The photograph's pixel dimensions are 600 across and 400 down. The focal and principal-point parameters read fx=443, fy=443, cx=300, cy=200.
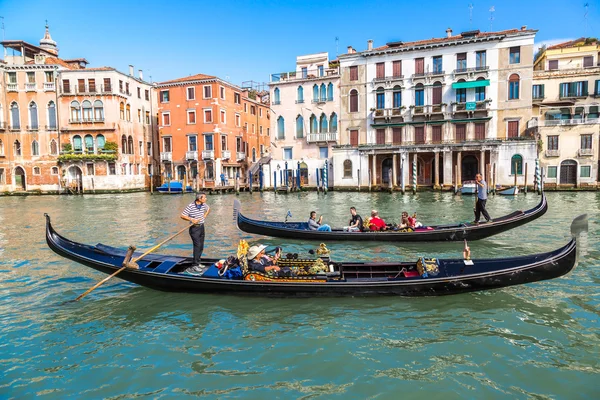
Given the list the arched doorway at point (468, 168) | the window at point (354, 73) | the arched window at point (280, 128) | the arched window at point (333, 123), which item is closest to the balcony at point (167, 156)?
the arched window at point (280, 128)

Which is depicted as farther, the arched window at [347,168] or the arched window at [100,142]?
the arched window at [100,142]

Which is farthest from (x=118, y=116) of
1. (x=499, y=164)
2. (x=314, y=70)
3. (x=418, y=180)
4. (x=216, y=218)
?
(x=499, y=164)

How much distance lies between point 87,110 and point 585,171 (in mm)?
32673

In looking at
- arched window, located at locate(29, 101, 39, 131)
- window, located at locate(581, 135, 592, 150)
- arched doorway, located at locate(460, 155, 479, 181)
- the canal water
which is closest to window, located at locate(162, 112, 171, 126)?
arched window, located at locate(29, 101, 39, 131)

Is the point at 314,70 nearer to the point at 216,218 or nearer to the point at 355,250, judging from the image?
the point at 216,218

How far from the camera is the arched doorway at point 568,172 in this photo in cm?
2605

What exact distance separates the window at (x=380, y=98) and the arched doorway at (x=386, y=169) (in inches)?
146

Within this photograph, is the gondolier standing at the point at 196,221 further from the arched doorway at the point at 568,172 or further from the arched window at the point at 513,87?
the arched doorway at the point at 568,172

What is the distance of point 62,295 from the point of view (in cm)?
680

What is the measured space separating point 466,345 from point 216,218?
12.9 metres

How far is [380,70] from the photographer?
2869 centimetres

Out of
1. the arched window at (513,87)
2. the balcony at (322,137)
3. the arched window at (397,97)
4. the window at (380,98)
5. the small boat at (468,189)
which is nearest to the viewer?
the small boat at (468,189)

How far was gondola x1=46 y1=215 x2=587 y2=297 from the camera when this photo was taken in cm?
567

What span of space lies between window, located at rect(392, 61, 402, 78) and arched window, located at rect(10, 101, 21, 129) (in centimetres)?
2661
